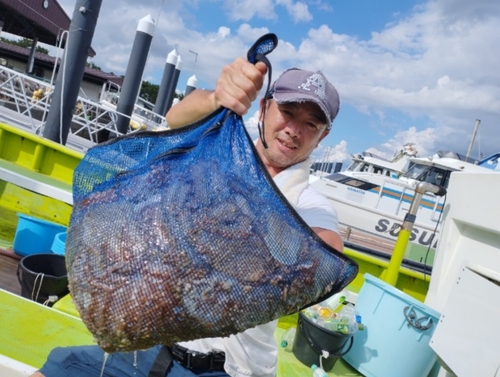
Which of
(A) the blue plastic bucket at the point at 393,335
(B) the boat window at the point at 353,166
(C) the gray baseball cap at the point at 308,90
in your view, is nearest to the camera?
(C) the gray baseball cap at the point at 308,90

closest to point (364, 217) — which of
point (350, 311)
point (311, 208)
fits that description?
point (350, 311)

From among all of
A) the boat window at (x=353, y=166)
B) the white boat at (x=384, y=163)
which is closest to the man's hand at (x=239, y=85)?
the white boat at (x=384, y=163)

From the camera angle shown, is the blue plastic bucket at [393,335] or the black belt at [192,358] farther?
the blue plastic bucket at [393,335]

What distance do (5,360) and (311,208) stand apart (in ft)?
5.63

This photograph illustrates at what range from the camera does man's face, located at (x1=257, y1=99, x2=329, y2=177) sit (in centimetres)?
155

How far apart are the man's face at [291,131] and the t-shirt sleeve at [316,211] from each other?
0.17 meters

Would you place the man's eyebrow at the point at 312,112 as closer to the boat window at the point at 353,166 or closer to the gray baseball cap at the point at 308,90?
the gray baseball cap at the point at 308,90

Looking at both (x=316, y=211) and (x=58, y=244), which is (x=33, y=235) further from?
(x=316, y=211)

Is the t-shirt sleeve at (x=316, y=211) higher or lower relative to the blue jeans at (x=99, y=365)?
higher

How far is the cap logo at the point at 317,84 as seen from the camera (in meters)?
1.50

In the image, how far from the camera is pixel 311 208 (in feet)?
5.29

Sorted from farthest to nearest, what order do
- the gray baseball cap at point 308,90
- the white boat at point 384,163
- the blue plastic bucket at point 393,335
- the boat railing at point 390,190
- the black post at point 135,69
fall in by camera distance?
the white boat at point 384,163 < the boat railing at point 390,190 < the black post at point 135,69 < the blue plastic bucket at point 393,335 < the gray baseball cap at point 308,90

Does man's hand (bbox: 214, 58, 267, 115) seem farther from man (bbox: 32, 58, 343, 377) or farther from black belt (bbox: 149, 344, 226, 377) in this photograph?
black belt (bbox: 149, 344, 226, 377)

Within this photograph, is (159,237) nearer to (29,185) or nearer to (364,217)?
(29,185)
